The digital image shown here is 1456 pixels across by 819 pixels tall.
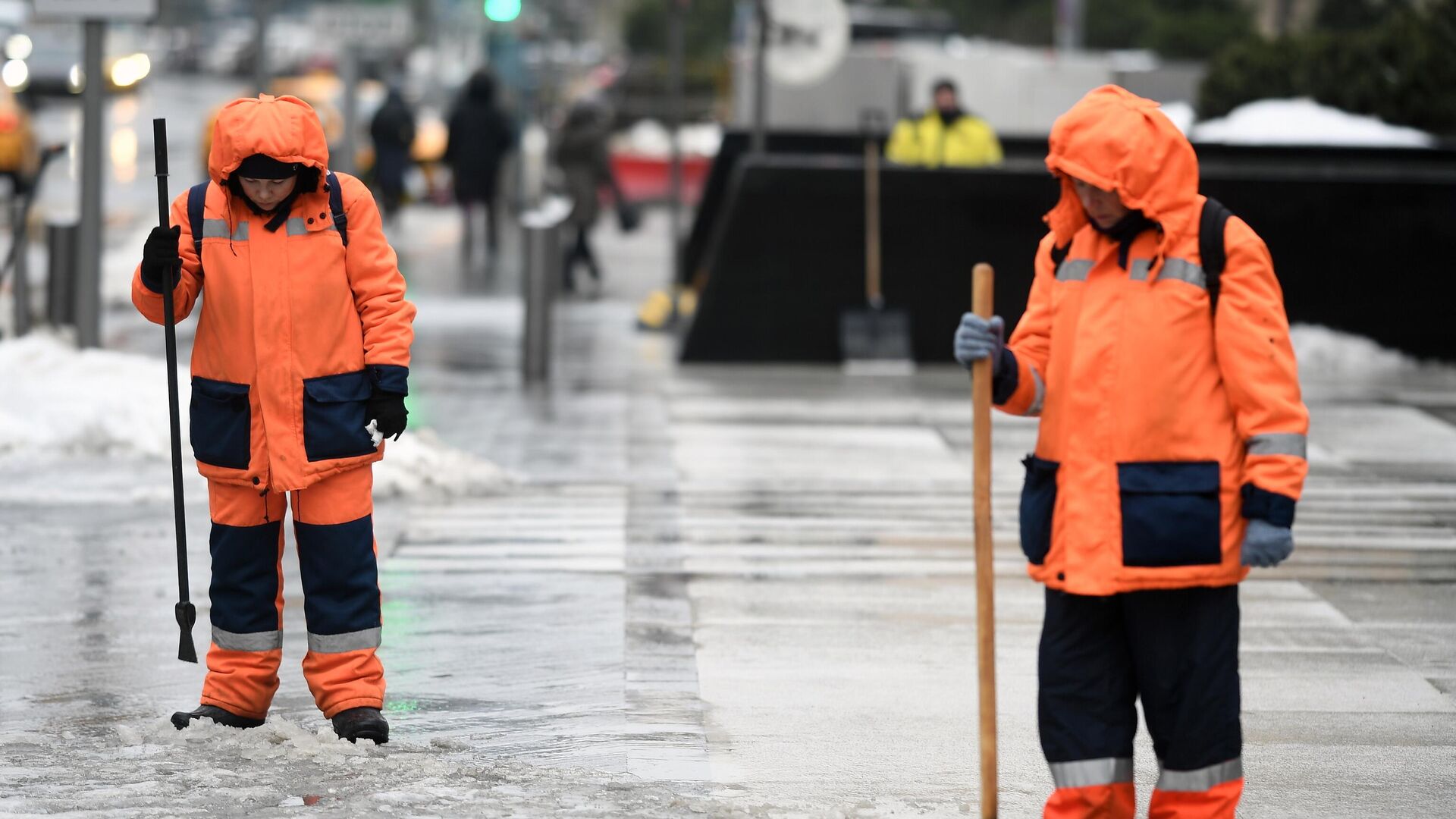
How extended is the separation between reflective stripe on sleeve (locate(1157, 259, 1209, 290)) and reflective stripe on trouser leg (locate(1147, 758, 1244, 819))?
103 cm

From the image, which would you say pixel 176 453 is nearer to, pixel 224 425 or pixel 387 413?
pixel 224 425

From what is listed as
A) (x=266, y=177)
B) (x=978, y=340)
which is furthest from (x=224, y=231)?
(x=978, y=340)

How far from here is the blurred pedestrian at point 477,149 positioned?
2248cm

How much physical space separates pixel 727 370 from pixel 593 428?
109 inches

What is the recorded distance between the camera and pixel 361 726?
572cm

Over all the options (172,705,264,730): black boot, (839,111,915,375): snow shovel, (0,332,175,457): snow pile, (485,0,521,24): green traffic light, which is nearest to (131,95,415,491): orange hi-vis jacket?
(172,705,264,730): black boot

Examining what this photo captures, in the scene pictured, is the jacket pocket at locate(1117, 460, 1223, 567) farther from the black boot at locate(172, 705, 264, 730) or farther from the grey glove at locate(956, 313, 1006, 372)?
the black boot at locate(172, 705, 264, 730)

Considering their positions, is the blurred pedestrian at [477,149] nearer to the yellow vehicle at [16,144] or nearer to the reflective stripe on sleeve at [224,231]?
the yellow vehicle at [16,144]

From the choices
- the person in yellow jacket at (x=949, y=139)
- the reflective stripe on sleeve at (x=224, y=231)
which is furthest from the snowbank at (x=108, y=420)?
the person in yellow jacket at (x=949, y=139)

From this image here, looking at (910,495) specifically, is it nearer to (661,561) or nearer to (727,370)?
(661,561)

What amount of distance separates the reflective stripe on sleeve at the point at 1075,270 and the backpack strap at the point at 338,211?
2.00 m

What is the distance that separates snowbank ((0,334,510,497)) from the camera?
32.9 feet

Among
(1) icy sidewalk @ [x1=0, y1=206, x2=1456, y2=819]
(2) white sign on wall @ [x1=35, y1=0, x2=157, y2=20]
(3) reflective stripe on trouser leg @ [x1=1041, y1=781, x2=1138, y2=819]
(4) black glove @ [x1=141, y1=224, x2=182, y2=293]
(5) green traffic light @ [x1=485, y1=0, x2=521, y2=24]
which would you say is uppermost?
(5) green traffic light @ [x1=485, y1=0, x2=521, y2=24]

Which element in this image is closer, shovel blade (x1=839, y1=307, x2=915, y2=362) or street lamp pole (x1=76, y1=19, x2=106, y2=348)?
street lamp pole (x1=76, y1=19, x2=106, y2=348)
